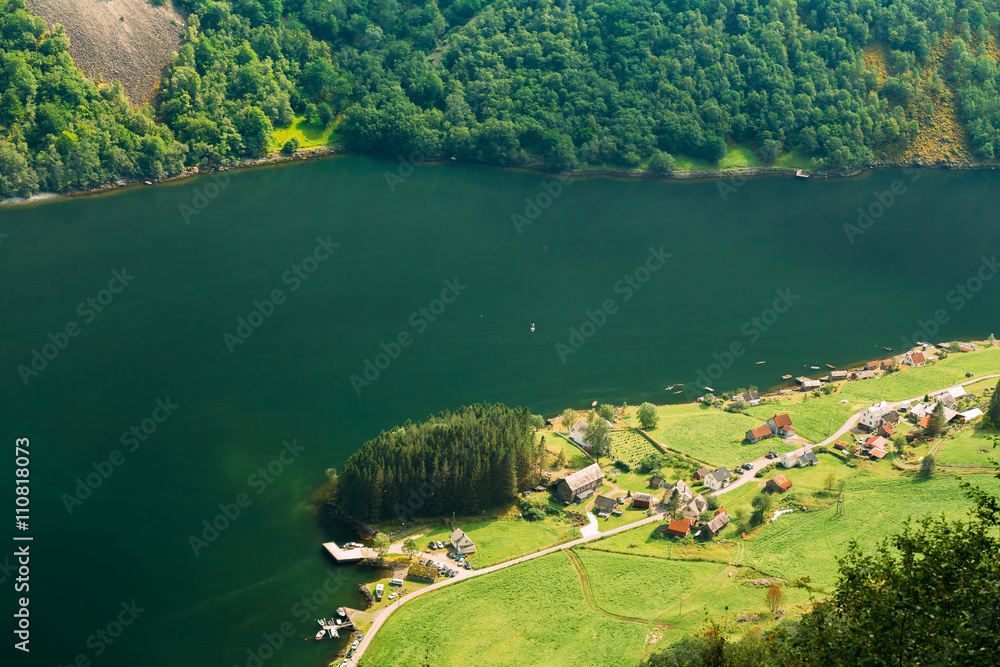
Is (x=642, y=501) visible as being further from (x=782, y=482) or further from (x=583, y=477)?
(x=782, y=482)

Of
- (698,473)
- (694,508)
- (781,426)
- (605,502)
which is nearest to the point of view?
(694,508)

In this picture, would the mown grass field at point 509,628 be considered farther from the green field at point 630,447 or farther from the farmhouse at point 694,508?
the green field at point 630,447

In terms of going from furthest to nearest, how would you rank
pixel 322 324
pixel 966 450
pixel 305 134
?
pixel 305 134
pixel 322 324
pixel 966 450

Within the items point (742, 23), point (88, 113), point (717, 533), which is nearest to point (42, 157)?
point (88, 113)

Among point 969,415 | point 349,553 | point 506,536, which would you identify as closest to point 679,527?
point 506,536

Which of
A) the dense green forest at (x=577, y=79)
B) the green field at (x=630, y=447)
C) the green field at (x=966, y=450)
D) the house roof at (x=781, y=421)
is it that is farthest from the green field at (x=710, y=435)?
the dense green forest at (x=577, y=79)

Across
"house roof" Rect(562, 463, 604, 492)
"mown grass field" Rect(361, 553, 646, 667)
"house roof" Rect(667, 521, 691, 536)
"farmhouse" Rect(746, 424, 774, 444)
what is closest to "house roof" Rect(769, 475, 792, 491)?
"farmhouse" Rect(746, 424, 774, 444)
